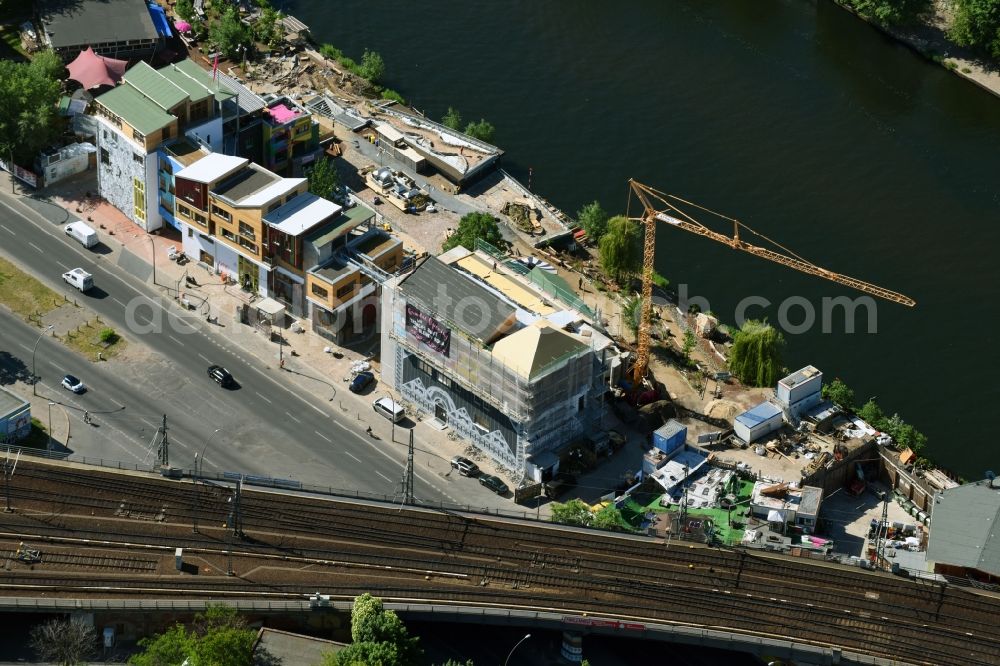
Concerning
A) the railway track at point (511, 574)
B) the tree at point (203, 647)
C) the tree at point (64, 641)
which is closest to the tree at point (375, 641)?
the railway track at point (511, 574)

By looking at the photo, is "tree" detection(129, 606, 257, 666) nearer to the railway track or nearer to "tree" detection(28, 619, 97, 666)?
"tree" detection(28, 619, 97, 666)

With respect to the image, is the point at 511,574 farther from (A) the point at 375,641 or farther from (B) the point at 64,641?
(B) the point at 64,641

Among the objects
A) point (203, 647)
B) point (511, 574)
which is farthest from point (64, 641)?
point (511, 574)

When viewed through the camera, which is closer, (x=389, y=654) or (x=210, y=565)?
(x=389, y=654)

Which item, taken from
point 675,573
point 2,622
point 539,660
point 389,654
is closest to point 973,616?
point 675,573

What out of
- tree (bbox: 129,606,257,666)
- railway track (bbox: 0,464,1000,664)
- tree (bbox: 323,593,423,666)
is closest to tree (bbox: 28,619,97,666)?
railway track (bbox: 0,464,1000,664)

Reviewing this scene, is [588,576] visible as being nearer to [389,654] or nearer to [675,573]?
[675,573]

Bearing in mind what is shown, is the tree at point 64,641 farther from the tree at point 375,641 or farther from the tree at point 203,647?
the tree at point 375,641
